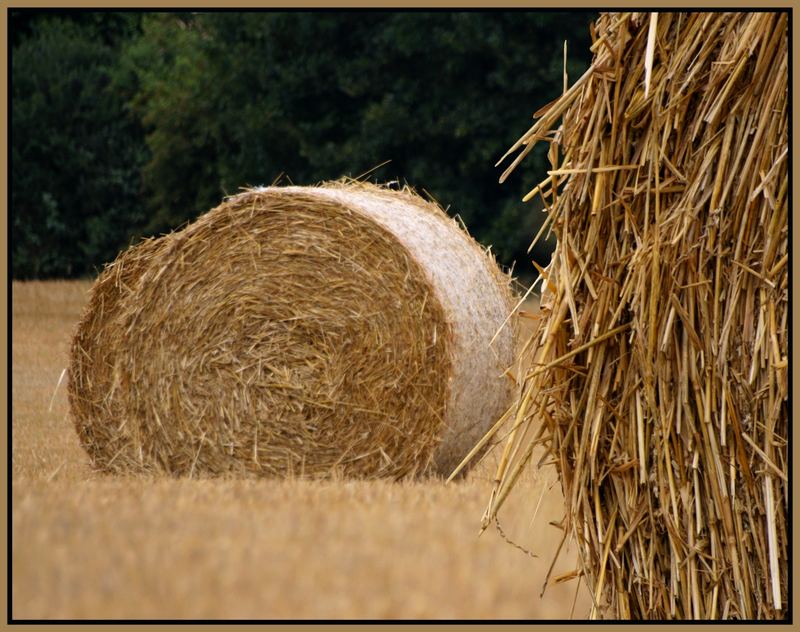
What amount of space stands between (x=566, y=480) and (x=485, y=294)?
2.77 metres

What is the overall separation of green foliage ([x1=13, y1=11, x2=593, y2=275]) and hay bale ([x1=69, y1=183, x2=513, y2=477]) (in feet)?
39.3

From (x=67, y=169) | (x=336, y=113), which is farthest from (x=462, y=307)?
(x=67, y=169)

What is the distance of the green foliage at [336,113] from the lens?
19.0 m

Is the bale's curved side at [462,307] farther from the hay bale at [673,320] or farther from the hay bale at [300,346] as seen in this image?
the hay bale at [673,320]

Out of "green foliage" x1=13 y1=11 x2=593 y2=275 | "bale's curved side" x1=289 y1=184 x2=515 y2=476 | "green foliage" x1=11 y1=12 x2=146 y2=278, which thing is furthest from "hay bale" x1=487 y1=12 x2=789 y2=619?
"green foliage" x1=11 y1=12 x2=146 y2=278

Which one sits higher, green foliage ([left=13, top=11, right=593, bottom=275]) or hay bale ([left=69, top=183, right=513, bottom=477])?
green foliage ([left=13, top=11, right=593, bottom=275])

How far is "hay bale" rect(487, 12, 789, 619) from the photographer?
3121mm

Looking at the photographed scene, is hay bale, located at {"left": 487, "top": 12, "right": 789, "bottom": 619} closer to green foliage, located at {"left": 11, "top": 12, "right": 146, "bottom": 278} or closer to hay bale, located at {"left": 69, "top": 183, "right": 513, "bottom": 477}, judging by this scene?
hay bale, located at {"left": 69, "top": 183, "right": 513, "bottom": 477}

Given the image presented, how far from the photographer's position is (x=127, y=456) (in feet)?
20.6

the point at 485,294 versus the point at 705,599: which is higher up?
the point at 485,294

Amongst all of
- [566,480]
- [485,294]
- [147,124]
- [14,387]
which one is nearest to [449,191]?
[147,124]

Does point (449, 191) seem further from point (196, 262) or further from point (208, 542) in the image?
point (208, 542)

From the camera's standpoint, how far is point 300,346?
239 inches

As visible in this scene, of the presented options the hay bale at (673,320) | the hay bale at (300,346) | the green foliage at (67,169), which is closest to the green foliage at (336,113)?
the green foliage at (67,169)
